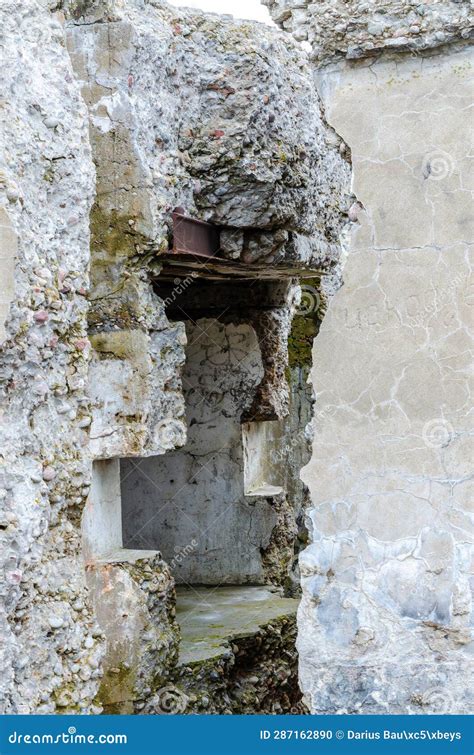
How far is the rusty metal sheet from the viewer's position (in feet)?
18.7

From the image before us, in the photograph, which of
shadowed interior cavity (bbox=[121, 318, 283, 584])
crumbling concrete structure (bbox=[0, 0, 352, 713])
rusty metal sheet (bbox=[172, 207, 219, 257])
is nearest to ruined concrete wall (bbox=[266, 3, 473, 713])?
crumbling concrete structure (bbox=[0, 0, 352, 713])

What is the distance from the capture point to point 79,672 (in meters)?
4.19

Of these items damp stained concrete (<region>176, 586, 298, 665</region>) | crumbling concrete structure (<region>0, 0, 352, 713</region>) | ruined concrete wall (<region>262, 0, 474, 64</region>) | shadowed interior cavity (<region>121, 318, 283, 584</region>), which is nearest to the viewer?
crumbling concrete structure (<region>0, 0, 352, 713</region>)

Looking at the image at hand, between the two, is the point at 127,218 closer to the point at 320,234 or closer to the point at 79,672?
the point at 320,234

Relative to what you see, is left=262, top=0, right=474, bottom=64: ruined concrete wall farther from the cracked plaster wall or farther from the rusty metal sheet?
the rusty metal sheet

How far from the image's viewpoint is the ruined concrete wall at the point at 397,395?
14.6 ft

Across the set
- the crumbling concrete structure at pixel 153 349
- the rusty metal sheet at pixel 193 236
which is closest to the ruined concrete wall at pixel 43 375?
the crumbling concrete structure at pixel 153 349

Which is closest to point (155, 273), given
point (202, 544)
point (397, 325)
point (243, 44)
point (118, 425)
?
point (118, 425)

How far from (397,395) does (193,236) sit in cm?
185

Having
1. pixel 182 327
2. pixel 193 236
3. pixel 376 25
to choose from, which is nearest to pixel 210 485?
pixel 182 327

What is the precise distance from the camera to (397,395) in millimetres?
4551

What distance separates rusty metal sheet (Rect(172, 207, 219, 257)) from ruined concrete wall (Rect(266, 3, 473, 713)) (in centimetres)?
136

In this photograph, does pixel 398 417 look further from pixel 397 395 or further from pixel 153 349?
pixel 153 349

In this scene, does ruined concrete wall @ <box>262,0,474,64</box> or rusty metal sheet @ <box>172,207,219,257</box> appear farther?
rusty metal sheet @ <box>172,207,219,257</box>
